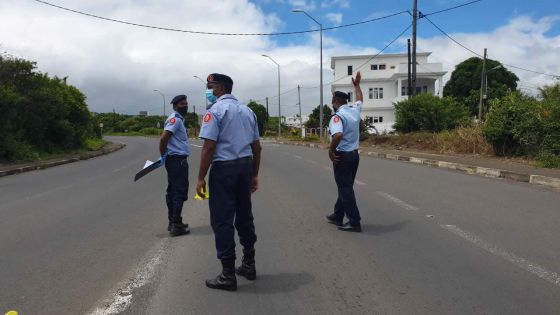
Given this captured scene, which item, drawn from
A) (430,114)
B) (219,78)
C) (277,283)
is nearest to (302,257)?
(277,283)

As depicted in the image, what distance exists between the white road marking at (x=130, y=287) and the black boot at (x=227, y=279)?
2.33 feet

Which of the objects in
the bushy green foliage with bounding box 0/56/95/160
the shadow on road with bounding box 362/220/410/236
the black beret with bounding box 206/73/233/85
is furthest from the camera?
the bushy green foliage with bounding box 0/56/95/160

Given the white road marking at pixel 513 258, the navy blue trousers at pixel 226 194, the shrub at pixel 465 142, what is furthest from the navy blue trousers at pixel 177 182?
the shrub at pixel 465 142

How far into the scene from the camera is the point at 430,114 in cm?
2816

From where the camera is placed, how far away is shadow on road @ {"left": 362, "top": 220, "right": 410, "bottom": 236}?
22.9 ft

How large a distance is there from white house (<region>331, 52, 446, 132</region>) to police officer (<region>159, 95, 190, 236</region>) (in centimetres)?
5396

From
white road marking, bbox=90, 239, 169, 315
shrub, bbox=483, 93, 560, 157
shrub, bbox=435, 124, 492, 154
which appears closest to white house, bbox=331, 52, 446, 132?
shrub, bbox=435, 124, 492, 154

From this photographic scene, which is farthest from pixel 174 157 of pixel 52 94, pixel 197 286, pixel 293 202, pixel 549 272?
pixel 52 94

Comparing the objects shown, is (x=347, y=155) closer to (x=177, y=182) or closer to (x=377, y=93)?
(x=177, y=182)

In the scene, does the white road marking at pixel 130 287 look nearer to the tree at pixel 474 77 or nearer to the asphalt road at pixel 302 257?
the asphalt road at pixel 302 257

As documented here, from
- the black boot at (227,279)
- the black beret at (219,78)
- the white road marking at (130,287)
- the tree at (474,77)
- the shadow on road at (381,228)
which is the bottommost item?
the white road marking at (130,287)

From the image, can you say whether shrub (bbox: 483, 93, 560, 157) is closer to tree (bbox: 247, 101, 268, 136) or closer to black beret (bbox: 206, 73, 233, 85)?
black beret (bbox: 206, 73, 233, 85)

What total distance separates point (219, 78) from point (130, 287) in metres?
2.04

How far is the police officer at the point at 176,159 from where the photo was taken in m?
6.92
